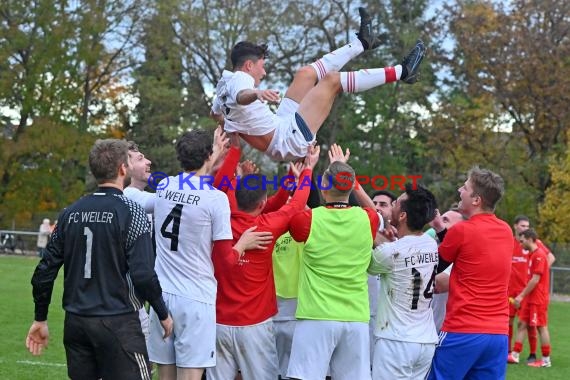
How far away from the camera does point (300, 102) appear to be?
841cm

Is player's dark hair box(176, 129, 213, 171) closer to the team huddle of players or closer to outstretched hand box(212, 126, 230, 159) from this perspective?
the team huddle of players

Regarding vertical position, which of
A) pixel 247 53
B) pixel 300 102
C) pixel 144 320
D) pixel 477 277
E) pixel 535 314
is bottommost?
pixel 535 314

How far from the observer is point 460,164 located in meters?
35.7

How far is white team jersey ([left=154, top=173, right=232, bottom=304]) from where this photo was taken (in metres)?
6.12

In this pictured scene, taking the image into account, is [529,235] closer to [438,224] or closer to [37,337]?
[438,224]

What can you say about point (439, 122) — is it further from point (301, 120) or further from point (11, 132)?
point (301, 120)

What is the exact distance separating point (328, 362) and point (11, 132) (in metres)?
37.6

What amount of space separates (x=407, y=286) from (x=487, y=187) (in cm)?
107

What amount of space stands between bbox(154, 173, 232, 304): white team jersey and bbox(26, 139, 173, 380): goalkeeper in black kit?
2.07 feet

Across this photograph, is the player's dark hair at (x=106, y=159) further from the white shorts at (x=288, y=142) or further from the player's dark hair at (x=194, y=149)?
the white shorts at (x=288, y=142)

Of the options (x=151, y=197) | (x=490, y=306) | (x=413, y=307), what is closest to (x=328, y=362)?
(x=413, y=307)

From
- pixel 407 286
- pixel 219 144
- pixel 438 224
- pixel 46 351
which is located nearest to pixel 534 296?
pixel 438 224

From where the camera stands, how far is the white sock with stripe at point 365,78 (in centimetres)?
798

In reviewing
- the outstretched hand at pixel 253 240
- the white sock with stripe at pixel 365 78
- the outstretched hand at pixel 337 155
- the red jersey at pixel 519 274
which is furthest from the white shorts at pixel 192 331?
the red jersey at pixel 519 274
